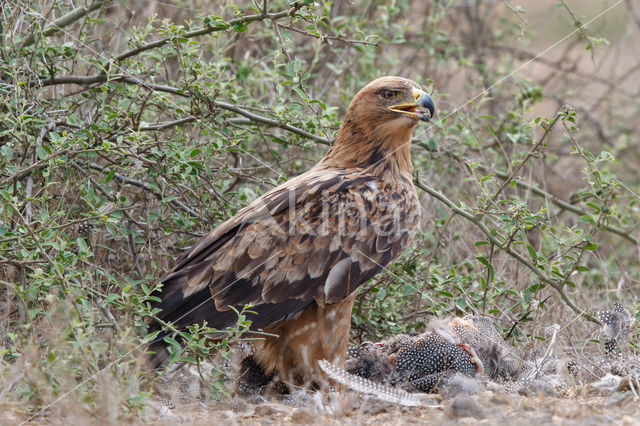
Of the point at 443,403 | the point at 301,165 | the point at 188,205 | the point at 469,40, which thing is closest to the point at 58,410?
the point at 443,403

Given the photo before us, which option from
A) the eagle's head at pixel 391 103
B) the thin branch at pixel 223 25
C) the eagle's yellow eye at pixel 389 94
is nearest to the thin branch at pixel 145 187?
the thin branch at pixel 223 25

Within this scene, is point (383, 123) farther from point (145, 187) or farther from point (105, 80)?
point (105, 80)

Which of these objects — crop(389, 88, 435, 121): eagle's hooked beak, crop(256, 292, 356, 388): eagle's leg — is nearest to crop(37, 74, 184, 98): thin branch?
crop(389, 88, 435, 121): eagle's hooked beak

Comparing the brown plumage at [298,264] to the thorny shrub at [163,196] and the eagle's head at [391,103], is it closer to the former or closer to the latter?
the thorny shrub at [163,196]

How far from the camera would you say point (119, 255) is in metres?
5.00

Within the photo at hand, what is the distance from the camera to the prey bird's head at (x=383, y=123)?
455 centimetres

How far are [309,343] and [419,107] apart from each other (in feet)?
5.07

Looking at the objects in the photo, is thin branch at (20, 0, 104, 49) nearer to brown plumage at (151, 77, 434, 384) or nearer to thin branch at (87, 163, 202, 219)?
thin branch at (87, 163, 202, 219)

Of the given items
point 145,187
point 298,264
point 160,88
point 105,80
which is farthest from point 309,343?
point 105,80

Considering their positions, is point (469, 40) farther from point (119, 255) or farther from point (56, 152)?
point (56, 152)

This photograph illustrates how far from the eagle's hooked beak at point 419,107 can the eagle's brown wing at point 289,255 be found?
53 cm

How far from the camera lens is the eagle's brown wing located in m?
3.99

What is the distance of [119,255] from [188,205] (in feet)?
1.83

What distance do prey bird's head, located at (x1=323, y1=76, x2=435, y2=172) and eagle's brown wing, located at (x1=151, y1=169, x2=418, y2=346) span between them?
0.36 m
